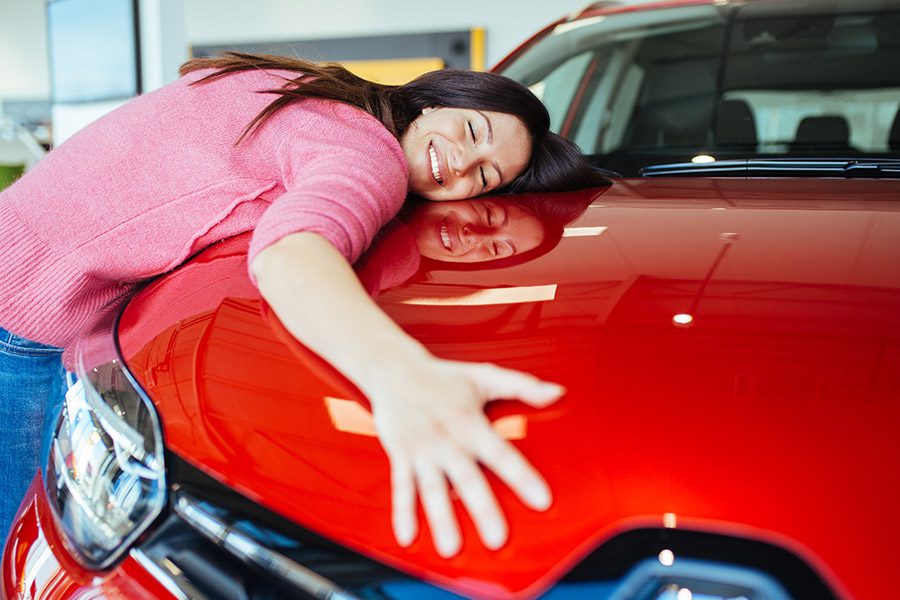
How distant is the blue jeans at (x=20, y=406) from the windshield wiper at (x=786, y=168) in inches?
41.8

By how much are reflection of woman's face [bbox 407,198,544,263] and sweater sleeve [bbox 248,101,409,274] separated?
0.07 metres

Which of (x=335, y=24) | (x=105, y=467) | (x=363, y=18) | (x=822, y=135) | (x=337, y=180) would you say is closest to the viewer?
(x=105, y=467)

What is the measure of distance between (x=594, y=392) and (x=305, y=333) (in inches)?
10.4

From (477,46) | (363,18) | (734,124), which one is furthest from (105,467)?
(363,18)

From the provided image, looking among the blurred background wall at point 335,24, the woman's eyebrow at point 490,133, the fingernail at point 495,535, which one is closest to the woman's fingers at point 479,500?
the fingernail at point 495,535

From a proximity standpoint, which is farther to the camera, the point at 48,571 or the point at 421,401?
the point at 48,571

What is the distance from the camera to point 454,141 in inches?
48.2

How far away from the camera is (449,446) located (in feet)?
1.90

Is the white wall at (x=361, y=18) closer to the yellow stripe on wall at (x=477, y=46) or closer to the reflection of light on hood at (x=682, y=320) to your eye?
the yellow stripe on wall at (x=477, y=46)

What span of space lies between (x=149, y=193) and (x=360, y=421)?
588 mm

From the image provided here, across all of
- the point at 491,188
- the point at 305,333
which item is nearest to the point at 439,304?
the point at 305,333

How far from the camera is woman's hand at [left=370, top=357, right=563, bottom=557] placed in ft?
1.84

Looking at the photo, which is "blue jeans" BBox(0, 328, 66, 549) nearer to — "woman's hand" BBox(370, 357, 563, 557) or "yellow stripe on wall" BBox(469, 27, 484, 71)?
"woman's hand" BBox(370, 357, 563, 557)

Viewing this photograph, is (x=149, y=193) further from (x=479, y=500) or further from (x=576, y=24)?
(x=576, y=24)
